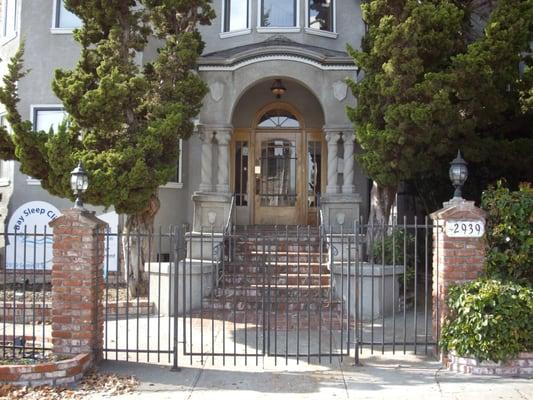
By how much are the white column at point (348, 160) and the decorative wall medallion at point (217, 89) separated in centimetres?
264

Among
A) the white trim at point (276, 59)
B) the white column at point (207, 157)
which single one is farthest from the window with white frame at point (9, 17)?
the white column at point (207, 157)

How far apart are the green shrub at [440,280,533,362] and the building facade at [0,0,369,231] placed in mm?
4949

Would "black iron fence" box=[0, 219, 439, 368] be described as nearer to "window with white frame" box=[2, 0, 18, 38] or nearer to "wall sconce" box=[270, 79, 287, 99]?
"wall sconce" box=[270, 79, 287, 99]

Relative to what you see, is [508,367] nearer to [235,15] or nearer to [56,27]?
[235,15]

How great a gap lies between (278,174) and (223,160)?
Result: 6.42 ft

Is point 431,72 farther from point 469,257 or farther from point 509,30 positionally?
point 469,257

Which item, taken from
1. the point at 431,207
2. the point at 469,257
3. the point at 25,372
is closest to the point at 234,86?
the point at 431,207

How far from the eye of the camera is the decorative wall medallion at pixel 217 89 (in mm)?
10977

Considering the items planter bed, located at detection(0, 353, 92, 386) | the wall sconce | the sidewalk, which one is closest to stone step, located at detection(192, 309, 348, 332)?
the sidewalk

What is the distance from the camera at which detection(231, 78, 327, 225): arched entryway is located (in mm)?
12602

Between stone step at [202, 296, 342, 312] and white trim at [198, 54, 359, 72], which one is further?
white trim at [198, 54, 359, 72]

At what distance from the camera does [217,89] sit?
11.0m

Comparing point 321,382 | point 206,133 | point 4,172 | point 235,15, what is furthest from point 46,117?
point 321,382

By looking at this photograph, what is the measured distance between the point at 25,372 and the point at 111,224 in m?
6.06
